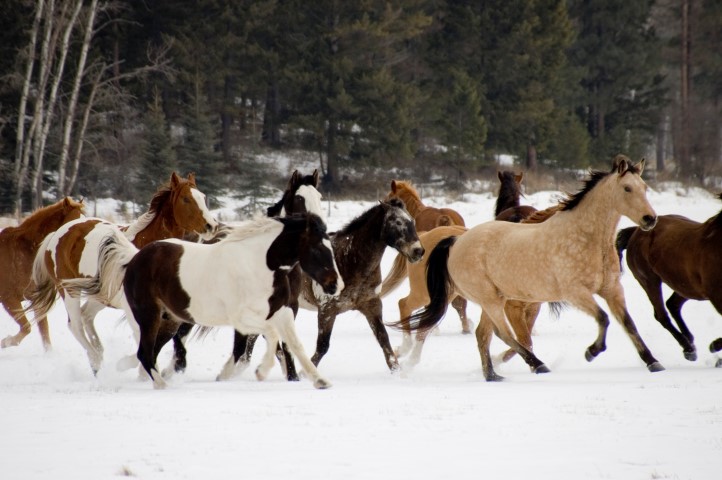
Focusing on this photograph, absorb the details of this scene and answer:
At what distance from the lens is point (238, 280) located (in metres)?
7.04

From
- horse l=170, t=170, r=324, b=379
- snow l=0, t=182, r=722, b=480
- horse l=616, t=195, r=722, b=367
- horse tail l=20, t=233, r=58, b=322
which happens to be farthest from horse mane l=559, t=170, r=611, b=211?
horse tail l=20, t=233, r=58, b=322

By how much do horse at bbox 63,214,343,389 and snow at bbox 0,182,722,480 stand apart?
505 millimetres

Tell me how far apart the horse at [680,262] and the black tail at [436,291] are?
206cm

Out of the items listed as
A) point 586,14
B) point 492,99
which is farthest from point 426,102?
point 586,14

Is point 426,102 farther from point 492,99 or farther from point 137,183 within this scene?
point 137,183

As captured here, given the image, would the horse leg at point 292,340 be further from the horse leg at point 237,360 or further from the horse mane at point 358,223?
the horse mane at point 358,223

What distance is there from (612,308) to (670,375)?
0.73m

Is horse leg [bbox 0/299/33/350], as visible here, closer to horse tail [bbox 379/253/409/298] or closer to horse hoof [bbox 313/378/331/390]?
horse tail [bbox 379/253/409/298]

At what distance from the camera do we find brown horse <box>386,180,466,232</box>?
12.2 metres

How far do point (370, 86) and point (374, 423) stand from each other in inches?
1022

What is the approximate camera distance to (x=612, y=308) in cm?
749

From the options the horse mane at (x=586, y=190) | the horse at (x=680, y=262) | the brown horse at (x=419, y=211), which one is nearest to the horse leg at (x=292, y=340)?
the horse mane at (x=586, y=190)

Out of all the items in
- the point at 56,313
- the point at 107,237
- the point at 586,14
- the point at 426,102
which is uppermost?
the point at 586,14

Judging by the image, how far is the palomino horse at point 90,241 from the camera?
8805 millimetres
